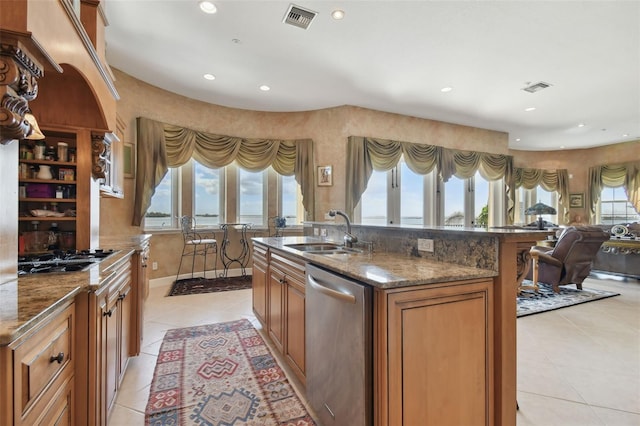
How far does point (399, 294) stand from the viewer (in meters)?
1.20

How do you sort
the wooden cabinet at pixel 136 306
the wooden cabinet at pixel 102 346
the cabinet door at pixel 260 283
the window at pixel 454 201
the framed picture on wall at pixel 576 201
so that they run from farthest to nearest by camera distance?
the framed picture on wall at pixel 576 201 < the window at pixel 454 201 < the cabinet door at pixel 260 283 < the wooden cabinet at pixel 136 306 < the wooden cabinet at pixel 102 346

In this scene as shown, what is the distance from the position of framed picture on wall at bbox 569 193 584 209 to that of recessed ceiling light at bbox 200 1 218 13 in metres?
10.6

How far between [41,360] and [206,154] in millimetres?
4590

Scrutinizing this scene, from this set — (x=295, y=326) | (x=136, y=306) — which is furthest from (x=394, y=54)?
(x=136, y=306)

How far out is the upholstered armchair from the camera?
13.6ft

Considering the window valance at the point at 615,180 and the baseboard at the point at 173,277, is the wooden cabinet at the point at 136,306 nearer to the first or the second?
the baseboard at the point at 173,277

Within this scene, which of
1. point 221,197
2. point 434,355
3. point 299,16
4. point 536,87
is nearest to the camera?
point 434,355

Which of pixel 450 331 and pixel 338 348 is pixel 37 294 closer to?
pixel 338 348

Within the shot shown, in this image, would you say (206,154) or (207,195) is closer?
(206,154)

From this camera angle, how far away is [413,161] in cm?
593

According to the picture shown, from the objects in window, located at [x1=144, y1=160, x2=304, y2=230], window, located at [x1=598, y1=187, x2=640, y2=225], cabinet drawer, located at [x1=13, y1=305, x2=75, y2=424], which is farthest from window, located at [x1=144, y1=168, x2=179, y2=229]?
window, located at [x1=598, y1=187, x2=640, y2=225]

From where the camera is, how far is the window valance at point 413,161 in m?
5.30

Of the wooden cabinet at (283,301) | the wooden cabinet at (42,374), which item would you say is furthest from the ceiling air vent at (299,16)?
the wooden cabinet at (42,374)

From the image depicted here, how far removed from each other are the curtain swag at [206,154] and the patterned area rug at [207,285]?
117cm
